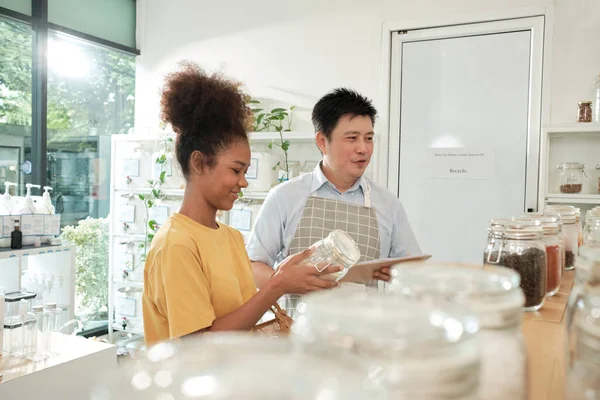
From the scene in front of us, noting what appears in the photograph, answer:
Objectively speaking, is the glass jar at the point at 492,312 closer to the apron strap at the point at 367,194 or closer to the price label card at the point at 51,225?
the apron strap at the point at 367,194

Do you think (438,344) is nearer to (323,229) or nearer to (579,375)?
(579,375)

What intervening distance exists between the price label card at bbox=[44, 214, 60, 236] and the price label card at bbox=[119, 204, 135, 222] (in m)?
0.91

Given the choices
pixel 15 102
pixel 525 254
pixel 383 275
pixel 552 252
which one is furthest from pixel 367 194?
pixel 15 102

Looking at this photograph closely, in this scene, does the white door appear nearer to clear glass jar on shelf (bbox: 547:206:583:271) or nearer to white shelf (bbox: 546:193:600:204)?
white shelf (bbox: 546:193:600:204)

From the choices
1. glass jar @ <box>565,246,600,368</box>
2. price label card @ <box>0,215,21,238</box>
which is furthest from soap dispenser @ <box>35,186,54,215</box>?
glass jar @ <box>565,246,600,368</box>

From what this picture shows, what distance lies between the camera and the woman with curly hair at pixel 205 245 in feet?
4.15

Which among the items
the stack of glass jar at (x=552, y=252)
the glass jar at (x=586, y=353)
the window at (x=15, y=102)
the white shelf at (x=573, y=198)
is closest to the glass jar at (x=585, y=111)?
the white shelf at (x=573, y=198)

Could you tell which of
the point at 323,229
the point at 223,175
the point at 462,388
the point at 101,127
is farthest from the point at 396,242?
the point at 101,127

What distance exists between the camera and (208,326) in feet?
4.20

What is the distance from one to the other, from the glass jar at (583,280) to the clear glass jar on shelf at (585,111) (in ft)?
9.29

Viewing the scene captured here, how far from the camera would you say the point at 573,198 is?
9.72ft

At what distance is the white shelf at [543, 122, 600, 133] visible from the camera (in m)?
2.85

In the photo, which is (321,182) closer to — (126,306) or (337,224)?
(337,224)

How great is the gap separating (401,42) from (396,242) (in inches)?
72.3
